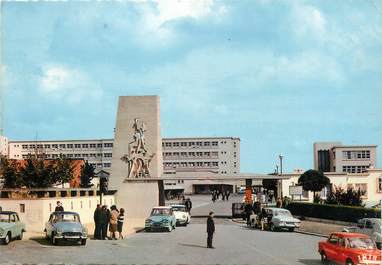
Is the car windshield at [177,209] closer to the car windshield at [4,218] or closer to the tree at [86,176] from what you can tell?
the car windshield at [4,218]

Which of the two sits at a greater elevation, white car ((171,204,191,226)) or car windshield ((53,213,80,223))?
car windshield ((53,213,80,223))

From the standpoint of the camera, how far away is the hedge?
34.5 meters

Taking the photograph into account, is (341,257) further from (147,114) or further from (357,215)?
(147,114)

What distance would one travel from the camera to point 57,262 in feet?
58.6

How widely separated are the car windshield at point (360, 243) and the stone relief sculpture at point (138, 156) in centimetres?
3512

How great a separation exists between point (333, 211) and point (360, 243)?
75.4 ft

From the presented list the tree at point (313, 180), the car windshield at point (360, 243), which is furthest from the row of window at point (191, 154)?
the car windshield at point (360, 243)

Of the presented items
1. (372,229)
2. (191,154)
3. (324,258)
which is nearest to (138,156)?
(372,229)

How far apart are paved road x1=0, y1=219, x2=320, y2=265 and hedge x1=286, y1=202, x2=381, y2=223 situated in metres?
8.28

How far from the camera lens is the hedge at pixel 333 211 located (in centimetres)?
3453

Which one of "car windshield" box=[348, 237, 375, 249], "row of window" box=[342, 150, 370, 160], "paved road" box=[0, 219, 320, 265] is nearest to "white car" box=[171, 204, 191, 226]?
"paved road" box=[0, 219, 320, 265]

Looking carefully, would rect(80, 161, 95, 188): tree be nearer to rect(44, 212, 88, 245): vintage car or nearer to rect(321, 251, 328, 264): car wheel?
rect(44, 212, 88, 245): vintage car

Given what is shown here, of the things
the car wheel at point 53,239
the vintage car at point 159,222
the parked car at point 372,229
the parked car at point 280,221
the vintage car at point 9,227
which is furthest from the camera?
the parked car at point 280,221

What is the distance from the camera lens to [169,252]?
21.3 meters
